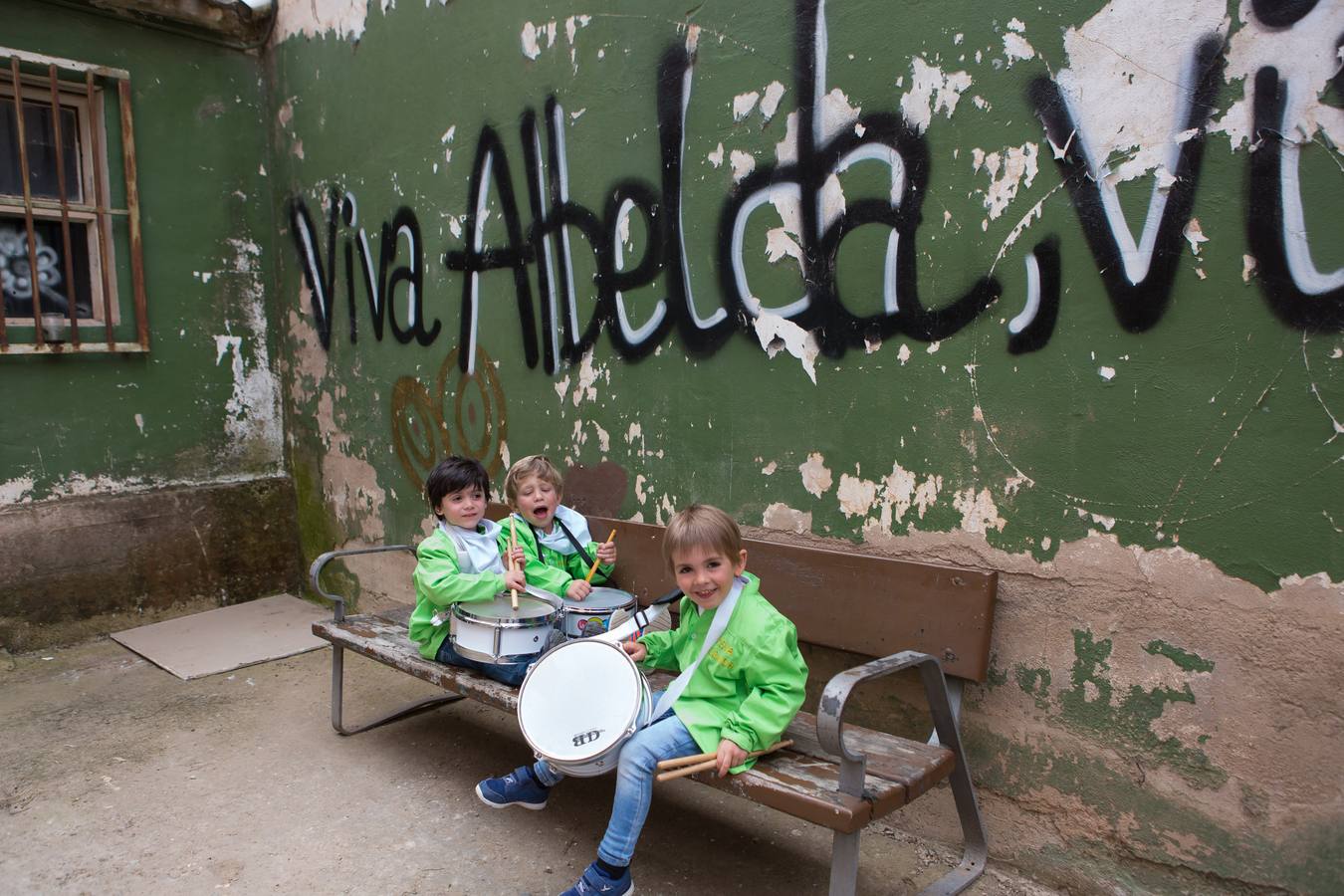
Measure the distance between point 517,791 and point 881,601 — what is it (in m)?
1.35

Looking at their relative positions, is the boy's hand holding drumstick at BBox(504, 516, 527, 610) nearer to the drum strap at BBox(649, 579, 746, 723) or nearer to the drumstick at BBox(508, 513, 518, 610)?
the drumstick at BBox(508, 513, 518, 610)

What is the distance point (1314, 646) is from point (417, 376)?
4.06 meters

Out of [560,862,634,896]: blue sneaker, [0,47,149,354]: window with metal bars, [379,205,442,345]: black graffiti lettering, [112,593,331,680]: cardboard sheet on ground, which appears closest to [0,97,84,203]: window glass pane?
[0,47,149,354]: window with metal bars

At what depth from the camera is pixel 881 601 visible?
9.51 feet

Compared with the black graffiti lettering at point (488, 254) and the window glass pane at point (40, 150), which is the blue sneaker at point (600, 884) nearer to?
the black graffiti lettering at point (488, 254)

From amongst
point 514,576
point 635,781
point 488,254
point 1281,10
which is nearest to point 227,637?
point 488,254

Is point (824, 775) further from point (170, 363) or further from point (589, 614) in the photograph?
point (170, 363)

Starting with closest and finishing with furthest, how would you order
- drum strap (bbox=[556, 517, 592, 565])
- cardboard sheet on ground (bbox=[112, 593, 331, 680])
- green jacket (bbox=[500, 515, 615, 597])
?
green jacket (bbox=[500, 515, 615, 597])
drum strap (bbox=[556, 517, 592, 565])
cardboard sheet on ground (bbox=[112, 593, 331, 680])

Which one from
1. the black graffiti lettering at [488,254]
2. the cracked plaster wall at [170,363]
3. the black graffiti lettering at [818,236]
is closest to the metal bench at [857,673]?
the black graffiti lettering at [818,236]

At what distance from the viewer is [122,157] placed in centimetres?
522

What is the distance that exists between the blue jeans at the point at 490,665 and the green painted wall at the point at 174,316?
3099 mm

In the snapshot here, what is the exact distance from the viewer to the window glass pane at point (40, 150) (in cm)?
496

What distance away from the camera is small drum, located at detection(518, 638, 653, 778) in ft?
7.95

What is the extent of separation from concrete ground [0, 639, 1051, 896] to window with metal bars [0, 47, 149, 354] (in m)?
2.10
